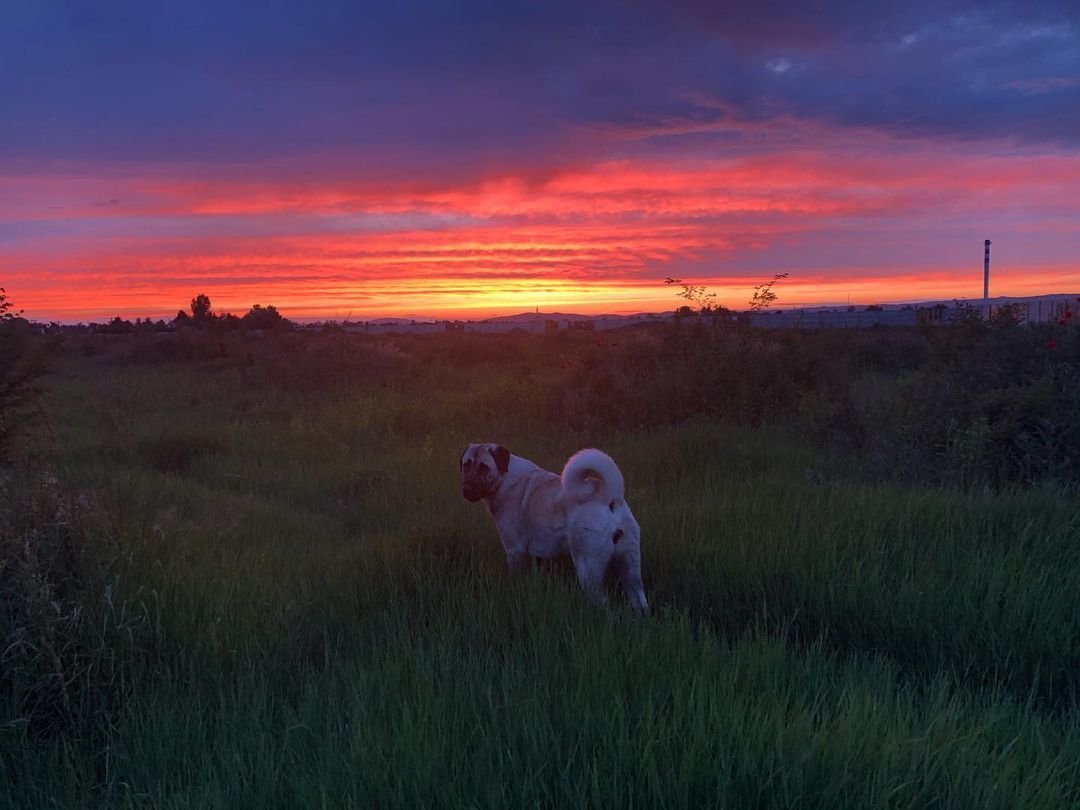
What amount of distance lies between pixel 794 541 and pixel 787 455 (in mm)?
4046

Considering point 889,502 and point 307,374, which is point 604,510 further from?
point 307,374

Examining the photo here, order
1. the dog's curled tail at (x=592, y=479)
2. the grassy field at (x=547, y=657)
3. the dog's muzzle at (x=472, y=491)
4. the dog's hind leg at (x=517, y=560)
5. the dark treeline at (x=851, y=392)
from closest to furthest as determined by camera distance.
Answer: the grassy field at (x=547, y=657), the dog's curled tail at (x=592, y=479), the dog's hind leg at (x=517, y=560), the dog's muzzle at (x=472, y=491), the dark treeline at (x=851, y=392)

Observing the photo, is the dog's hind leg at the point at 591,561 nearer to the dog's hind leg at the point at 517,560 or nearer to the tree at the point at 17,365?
the dog's hind leg at the point at 517,560

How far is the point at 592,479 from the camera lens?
5.16 m

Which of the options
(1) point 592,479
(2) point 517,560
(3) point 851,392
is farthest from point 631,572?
(3) point 851,392

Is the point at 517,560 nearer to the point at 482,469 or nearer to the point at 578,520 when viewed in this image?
the point at 482,469

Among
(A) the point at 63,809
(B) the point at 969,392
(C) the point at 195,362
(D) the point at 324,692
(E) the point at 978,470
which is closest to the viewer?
(A) the point at 63,809

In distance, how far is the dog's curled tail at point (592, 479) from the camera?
4.97m

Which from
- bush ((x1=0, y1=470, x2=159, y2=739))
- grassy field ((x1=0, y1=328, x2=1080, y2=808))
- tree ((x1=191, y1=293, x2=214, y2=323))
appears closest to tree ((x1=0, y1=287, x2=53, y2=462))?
grassy field ((x1=0, y1=328, x2=1080, y2=808))

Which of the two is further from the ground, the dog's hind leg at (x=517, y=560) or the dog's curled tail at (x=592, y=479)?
the dog's curled tail at (x=592, y=479)

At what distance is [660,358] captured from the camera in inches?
601

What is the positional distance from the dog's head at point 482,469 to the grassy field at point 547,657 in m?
0.59

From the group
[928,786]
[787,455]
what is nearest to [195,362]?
[787,455]

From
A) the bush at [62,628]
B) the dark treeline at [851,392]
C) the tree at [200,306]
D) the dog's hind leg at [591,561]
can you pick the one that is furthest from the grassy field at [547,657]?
the tree at [200,306]
